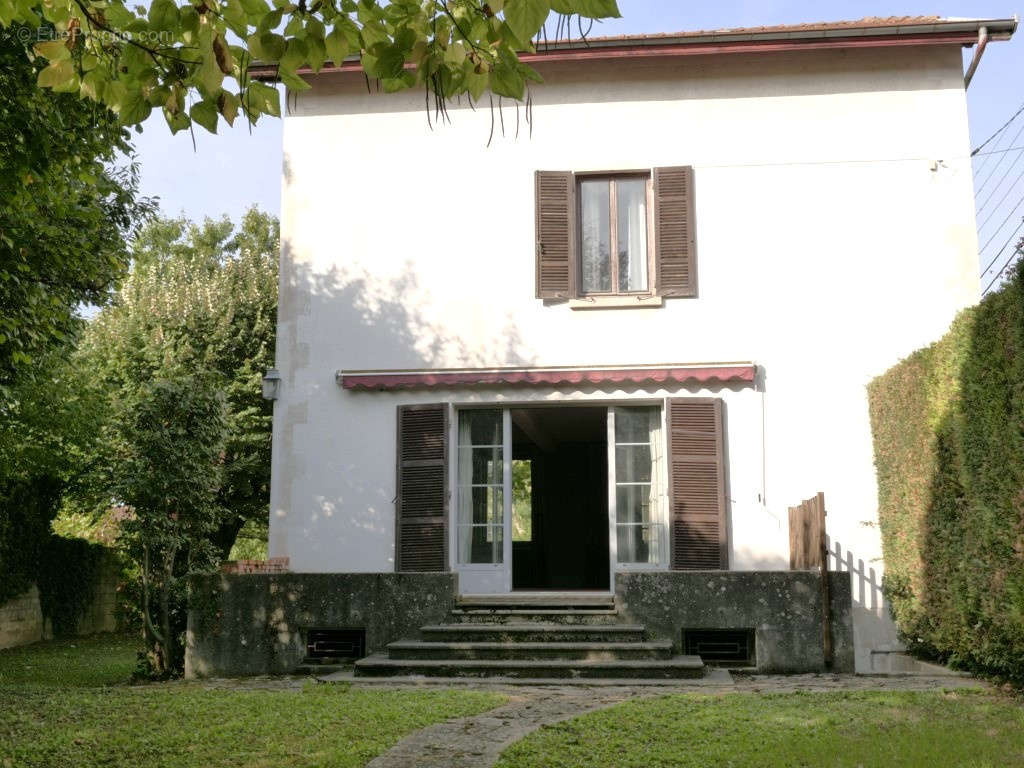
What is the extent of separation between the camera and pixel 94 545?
2020 centimetres

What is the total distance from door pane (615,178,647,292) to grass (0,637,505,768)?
18.9 feet

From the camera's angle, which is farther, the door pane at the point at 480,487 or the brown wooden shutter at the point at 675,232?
the brown wooden shutter at the point at 675,232

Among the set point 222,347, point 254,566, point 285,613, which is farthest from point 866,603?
point 222,347

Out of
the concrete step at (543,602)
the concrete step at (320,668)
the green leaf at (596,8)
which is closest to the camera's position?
the green leaf at (596,8)

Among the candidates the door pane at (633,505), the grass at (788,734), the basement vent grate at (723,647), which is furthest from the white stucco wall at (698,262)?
the grass at (788,734)

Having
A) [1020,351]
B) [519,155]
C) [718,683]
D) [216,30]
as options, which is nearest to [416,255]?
[519,155]

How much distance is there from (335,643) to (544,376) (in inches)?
142

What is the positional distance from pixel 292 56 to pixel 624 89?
27.2 ft

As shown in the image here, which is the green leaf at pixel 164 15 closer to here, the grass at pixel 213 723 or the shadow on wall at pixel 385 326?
the grass at pixel 213 723

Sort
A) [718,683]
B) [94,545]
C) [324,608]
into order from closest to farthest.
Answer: [718,683] < [324,608] < [94,545]

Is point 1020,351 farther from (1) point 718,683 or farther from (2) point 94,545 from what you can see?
(2) point 94,545

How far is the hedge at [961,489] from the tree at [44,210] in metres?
6.98

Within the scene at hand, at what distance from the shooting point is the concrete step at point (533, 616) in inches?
396

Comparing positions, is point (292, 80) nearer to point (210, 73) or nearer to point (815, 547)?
point (210, 73)
